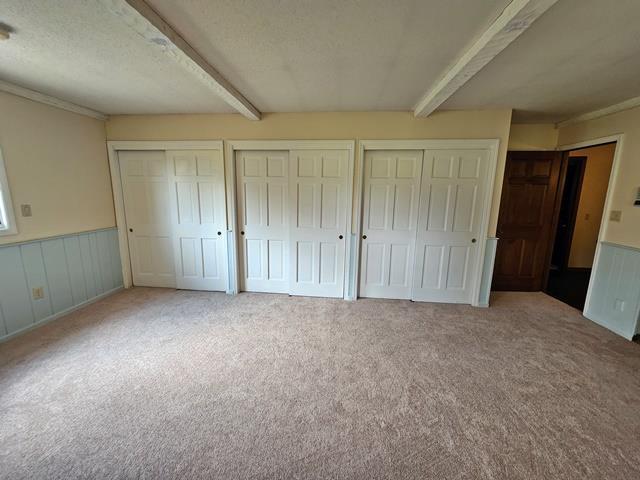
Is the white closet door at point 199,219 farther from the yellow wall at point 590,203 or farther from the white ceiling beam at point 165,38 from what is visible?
the yellow wall at point 590,203

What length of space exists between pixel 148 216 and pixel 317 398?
3.28m

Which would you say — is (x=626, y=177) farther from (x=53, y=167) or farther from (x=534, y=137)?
(x=53, y=167)

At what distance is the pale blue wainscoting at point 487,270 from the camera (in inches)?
121

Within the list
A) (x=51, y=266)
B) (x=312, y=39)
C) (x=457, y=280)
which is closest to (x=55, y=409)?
(x=51, y=266)

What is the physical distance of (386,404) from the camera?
1675 millimetres

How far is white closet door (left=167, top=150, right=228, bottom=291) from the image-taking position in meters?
3.26

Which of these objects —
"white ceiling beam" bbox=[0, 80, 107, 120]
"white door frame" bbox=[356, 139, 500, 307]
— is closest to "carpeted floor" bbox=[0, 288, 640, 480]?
"white door frame" bbox=[356, 139, 500, 307]

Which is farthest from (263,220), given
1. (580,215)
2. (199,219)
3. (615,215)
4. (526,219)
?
(580,215)

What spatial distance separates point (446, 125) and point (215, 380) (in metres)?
3.46

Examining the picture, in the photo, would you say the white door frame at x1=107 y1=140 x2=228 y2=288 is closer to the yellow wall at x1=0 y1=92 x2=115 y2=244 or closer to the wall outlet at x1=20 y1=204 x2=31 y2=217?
the yellow wall at x1=0 y1=92 x2=115 y2=244

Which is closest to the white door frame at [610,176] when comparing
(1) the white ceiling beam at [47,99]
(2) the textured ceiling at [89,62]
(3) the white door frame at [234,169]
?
(3) the white door frame at [234,169]

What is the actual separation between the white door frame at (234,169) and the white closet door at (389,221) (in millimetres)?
211

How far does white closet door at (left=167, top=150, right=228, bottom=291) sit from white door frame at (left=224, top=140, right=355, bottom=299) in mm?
95

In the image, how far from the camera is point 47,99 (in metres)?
2.53
